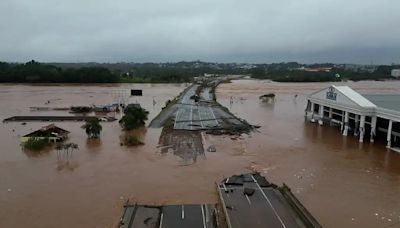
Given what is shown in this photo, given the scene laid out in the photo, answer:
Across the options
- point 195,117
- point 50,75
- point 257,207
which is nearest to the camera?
point 257,207

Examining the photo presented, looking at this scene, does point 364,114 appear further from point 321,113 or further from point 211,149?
point 211,149

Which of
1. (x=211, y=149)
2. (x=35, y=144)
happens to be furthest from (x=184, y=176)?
(x=35, y=144)

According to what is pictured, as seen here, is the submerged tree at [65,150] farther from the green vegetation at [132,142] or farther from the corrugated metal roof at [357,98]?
the corrugated metal roof at [357,98]

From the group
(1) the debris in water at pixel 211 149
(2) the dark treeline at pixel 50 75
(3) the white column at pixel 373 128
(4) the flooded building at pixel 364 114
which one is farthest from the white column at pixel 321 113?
(2) the dark treeline at pixel 50 75

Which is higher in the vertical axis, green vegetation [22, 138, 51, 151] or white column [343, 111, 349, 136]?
white column [343, 111, 349, 136]

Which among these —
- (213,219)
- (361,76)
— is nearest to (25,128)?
(213,219)

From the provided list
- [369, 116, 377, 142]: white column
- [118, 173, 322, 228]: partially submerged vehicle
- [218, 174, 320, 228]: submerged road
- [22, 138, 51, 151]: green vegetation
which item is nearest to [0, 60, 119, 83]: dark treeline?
[22, 138, 51, 151]: green vegetation

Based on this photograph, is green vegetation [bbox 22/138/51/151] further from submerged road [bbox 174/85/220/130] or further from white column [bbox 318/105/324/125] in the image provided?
white column [bbox 318/105/324/125]

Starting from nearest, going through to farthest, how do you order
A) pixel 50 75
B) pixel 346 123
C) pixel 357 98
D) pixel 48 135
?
pixel 48 135 → pixel 357 98 → pixel 346 123 → pixel 50 75
